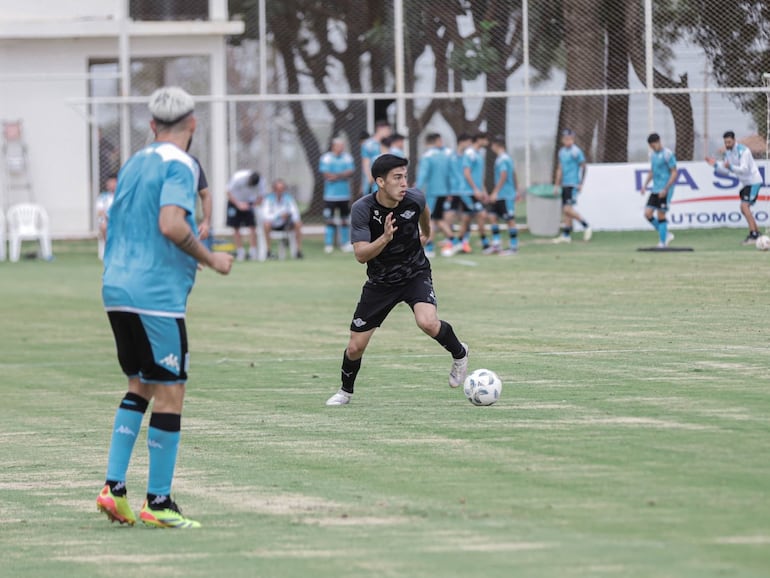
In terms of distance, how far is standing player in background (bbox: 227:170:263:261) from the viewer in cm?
2928

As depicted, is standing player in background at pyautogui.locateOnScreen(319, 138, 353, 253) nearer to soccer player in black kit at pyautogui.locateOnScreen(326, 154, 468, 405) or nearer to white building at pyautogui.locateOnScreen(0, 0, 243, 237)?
white building at pyautogui.locateOnScreen(0, 0, 243, 237)

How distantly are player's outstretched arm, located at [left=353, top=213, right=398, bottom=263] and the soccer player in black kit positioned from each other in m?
0.08

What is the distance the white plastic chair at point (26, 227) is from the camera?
31547 mm

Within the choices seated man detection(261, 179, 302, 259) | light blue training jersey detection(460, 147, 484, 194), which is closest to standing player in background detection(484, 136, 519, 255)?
light blue training jersey detection(460, 147, 484, 194)

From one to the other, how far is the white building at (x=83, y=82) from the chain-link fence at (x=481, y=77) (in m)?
0.26

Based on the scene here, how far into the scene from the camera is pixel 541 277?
886 inches

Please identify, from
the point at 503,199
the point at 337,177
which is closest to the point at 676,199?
the point at 503,199

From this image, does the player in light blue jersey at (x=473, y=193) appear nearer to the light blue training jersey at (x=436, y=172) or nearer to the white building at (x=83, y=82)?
the light blue training jersey at (x=436, y=172)

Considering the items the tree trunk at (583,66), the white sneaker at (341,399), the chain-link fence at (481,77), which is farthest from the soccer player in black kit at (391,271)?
the tree trunk at (583,66)

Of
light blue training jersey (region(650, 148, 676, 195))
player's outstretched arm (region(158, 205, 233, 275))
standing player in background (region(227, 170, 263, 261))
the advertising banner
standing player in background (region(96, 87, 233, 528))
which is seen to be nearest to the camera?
player's outstretched arm (region(158, 205, 233, 275))

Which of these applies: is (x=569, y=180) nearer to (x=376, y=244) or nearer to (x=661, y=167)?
(x=661, y=167)

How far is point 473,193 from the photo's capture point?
28.5 metres

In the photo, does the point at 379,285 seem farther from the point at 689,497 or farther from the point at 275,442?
the point at 689,497

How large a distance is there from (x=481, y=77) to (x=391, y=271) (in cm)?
2377
